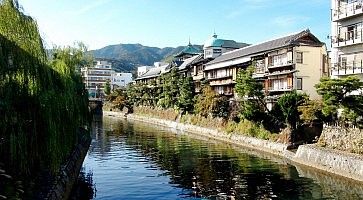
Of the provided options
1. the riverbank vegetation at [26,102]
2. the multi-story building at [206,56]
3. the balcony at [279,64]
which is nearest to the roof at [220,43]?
the multi-story building at [206,56]

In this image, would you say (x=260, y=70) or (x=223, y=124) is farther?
(x=260, y=70)

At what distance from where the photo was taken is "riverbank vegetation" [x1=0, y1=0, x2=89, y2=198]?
39.1 ft

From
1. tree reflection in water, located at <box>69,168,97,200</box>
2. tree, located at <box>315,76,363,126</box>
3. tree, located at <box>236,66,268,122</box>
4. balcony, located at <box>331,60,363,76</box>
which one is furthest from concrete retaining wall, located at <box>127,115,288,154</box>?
tree reflection in water, located at <box>69,168,97,200</box>

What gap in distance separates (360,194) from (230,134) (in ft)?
80.0

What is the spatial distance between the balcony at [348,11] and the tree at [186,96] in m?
29.1

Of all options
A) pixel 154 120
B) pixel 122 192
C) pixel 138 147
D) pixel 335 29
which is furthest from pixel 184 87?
pixel 122 192

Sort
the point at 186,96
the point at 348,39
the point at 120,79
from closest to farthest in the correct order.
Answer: the point at 348,39, the point at 186,96, the point at 120,79

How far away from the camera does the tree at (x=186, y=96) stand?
198ft

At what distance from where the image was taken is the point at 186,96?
60844 mm

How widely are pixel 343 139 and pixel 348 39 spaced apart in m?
9.46

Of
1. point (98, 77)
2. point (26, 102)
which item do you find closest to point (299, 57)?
point (26, 102)

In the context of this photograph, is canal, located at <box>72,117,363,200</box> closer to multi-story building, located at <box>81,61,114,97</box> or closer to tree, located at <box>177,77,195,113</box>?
tree, located at <box>177,77,195,113</box>

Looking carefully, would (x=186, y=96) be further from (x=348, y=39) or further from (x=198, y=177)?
(x=198, y=177)

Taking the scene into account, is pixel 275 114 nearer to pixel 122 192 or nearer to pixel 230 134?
pixel 230 134
